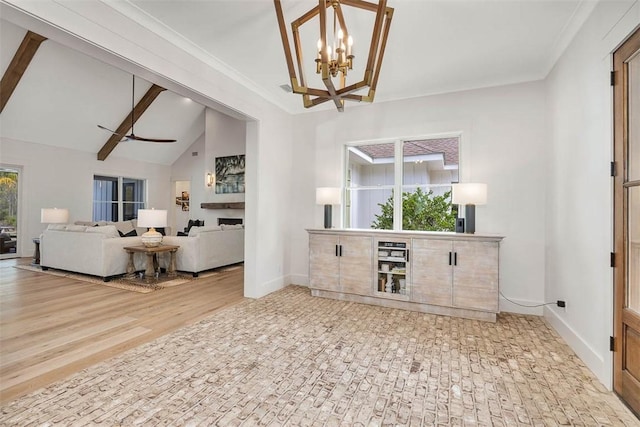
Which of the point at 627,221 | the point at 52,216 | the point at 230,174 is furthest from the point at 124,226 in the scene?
the point at 627,221

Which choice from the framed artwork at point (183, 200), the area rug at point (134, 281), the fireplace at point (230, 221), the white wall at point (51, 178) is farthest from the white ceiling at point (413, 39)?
the framed artwork at point (183, 200)

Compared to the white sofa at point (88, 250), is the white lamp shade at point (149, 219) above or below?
above

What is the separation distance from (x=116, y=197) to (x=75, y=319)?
7468mm

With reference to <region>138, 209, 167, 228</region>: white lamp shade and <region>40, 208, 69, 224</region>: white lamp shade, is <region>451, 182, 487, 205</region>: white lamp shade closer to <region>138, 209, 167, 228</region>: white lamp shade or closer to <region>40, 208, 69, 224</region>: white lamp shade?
<region>138, 209, 167, 228</region>: white lamp shade

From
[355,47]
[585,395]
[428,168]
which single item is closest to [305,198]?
[428,168]

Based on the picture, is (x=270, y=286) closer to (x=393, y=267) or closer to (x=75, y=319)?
(x=393, y=267)

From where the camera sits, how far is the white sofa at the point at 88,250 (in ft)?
15.8

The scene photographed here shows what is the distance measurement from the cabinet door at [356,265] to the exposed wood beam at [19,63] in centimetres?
631

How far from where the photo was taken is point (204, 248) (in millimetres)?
5398

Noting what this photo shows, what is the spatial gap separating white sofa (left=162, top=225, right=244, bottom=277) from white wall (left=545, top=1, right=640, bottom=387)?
5.02 metres

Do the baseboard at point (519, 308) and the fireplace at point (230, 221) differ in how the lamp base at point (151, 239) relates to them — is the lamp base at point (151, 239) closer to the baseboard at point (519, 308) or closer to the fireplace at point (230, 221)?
the fireplace at point (230, 221)

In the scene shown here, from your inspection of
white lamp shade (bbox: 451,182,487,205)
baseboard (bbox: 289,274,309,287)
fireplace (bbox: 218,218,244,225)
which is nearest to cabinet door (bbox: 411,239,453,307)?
white lamp shade (bbox: 451,182,487,205)

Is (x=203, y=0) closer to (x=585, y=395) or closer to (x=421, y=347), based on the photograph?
(x=421, y=347)

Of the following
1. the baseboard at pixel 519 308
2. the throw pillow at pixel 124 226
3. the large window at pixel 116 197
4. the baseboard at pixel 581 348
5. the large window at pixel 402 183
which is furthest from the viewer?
the large window at pixel 116 197
